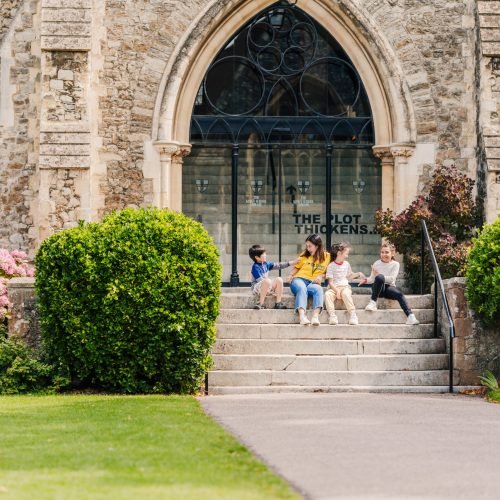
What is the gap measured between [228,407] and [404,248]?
20.4 ft

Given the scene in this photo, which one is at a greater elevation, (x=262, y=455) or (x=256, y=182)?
(x=256, y=182)

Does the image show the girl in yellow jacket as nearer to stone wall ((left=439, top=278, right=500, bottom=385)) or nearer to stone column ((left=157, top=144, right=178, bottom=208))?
stone wall ((left=439, top=278, right=500, bottom=385))

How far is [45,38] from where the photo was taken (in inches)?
703

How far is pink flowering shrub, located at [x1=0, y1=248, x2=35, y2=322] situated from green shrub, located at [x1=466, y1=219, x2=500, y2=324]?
5.61m

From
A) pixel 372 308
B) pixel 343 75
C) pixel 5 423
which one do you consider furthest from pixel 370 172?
pixel 5 423

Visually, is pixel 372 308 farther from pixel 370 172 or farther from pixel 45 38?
pixel 45 38

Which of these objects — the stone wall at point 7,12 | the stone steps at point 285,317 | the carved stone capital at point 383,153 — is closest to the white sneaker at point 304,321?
the stone steps at point 285,317

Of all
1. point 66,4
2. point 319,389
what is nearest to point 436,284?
point 319,389

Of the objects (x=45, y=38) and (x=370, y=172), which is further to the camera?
(x=370, y=172)

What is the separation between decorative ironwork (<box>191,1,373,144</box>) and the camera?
1925cm

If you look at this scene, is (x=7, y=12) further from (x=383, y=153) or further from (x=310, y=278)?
(x=310, y=278)

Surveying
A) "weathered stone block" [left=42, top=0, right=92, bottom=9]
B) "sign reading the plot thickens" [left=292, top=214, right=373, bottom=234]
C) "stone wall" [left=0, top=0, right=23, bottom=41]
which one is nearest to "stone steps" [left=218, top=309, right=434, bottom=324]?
"sign reading the plot thickens" [left=292, top=214, right=373, bottom=234]

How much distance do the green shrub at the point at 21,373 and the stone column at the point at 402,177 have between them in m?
6.91

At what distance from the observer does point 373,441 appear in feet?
32.3
